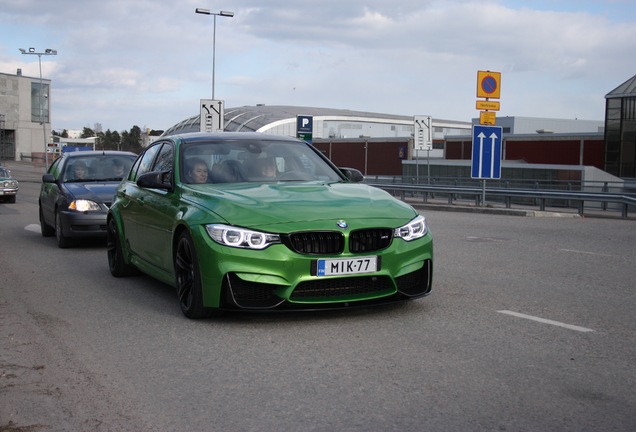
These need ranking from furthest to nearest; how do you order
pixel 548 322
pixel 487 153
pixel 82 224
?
pixel 487 153 < pixel 82 224 < pixel 548 322

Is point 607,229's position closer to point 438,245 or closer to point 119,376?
point 438,245

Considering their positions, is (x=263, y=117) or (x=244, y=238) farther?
(x=263, y=117)

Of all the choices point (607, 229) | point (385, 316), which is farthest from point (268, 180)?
point (607, 229)

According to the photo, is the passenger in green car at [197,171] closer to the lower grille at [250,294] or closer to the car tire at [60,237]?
the lower grille at [250,294]

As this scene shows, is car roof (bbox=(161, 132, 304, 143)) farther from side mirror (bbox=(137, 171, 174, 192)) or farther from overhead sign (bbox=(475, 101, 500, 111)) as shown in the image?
overhead sign (bbox=(475, 101, 500, 111))

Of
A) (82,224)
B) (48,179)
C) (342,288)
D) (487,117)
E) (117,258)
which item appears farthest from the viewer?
(487,117)

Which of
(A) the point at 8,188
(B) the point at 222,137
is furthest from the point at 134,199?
(A) the point at 8,188

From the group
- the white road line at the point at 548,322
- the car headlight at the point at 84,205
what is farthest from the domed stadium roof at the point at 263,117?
the white road line at the point at 548,322

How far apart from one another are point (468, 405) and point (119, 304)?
4277mm

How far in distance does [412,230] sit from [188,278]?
1.87 meters

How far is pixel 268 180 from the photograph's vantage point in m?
7.75

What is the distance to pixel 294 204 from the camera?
6668 mm

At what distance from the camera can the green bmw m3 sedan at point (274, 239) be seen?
6305mm

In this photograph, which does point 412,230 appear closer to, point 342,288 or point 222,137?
point 342,288
